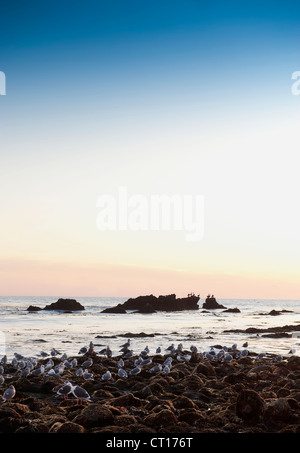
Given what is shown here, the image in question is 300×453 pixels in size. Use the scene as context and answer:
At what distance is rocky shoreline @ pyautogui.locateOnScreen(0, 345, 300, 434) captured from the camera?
6445mm

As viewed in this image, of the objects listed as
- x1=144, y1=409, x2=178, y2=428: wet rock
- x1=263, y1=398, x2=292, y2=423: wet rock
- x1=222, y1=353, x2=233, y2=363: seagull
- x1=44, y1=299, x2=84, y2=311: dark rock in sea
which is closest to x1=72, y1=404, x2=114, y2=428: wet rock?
x1=144, y1=409, x2=178, y2=428: wet rock

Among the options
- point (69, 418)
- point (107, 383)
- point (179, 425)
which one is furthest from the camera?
point (107, 383)

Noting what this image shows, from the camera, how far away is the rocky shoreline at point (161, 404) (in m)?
6.45

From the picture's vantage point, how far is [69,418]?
6.94 m

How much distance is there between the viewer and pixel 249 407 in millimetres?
6984

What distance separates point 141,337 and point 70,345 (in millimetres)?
5321

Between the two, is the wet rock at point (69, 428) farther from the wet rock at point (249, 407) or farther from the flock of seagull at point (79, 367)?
the wet rock at point (249, 407)

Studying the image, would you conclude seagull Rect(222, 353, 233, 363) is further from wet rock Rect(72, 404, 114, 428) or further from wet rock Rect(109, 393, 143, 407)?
wet rock Rect(72, 404, 114, 428)

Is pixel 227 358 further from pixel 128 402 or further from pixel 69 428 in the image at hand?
pixel 69 428

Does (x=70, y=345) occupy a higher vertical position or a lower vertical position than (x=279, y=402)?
lower
